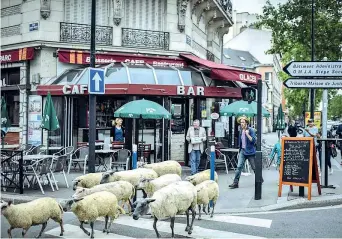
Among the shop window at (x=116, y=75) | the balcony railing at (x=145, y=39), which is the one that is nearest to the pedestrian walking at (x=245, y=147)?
the shop window at (x=116, y=75)

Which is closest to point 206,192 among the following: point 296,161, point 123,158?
point 296,161

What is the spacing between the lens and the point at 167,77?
55.6 feet

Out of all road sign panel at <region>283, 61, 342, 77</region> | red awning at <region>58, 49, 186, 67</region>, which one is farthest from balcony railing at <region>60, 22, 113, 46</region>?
road sign panel at <region>283, 61, 342, 77</region>

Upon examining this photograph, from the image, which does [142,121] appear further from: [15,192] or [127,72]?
[15,192]

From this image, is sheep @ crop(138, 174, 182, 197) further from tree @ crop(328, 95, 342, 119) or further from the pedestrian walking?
tree @ crop(328, 95, 342, 119)

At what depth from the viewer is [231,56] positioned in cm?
5812

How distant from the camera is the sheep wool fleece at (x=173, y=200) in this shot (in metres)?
6.84

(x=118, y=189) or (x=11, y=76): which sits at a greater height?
(x=11, y=76)

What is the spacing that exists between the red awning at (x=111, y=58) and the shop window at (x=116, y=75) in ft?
3.24

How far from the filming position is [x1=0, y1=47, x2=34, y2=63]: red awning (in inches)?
702

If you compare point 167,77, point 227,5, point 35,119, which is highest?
point 227,5

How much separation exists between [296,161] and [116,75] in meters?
8.23

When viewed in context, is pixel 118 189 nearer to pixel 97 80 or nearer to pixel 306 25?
pixel 97 80

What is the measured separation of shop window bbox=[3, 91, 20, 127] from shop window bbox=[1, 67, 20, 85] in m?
0.45
